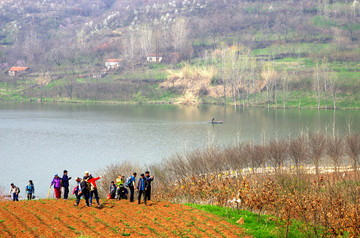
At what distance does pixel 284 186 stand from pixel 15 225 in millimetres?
15573

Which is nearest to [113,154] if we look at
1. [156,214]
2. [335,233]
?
[156,214]

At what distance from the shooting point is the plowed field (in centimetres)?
1820

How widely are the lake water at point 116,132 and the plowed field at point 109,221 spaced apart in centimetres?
1475

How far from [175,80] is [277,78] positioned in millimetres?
32869

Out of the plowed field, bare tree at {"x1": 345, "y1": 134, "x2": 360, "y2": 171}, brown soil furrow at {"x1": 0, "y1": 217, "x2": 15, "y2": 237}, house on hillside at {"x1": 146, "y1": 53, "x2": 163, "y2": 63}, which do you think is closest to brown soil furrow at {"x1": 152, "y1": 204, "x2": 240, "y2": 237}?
the plowed field

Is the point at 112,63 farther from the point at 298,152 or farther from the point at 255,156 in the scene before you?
the point at 298,152

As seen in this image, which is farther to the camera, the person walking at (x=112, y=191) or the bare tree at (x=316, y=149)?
the bare tree at (x=316, y=149)

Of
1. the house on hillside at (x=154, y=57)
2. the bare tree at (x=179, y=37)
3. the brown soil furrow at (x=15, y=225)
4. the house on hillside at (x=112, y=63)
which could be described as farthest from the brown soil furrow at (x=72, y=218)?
the bare tree at (x=179, y=37)

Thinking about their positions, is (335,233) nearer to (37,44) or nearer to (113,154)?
(113,154)

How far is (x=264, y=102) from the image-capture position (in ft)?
341

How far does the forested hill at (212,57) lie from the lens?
10706 centimetres

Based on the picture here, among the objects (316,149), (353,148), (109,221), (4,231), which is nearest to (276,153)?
(316,149)

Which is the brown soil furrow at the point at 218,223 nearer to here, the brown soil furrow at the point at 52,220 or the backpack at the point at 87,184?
the backpack at the point at 87,184

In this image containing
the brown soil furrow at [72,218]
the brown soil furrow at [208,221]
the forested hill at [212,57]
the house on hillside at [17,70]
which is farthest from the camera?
the house on hillside at [17,70]
